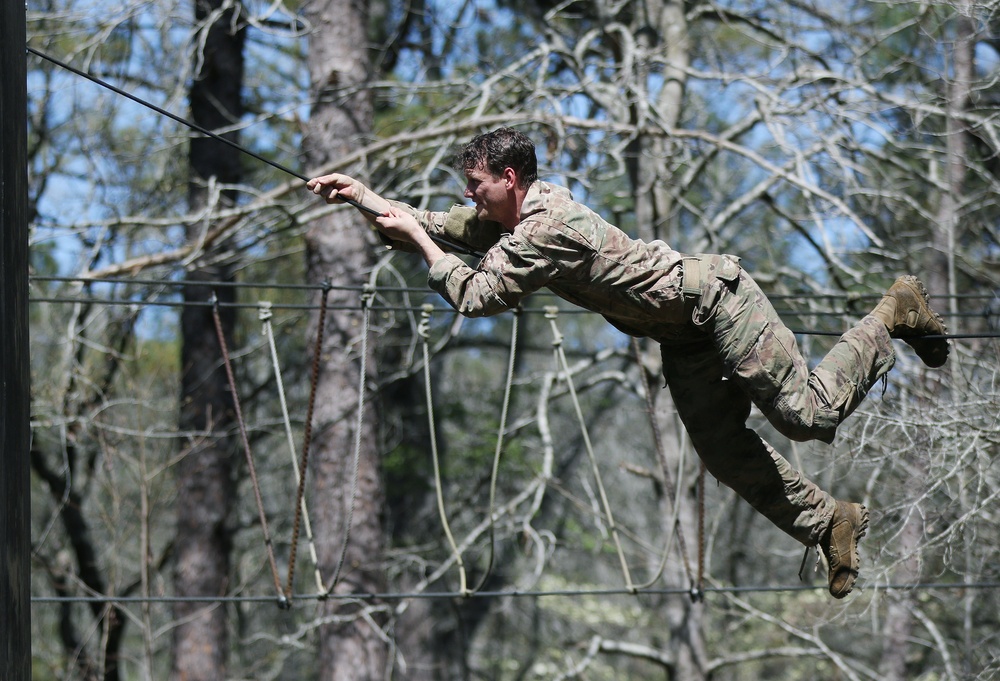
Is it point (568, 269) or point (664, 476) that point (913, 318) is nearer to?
point (568, 269)

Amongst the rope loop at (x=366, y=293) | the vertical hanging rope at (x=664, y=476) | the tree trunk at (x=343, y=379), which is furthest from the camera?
the tree trunk at (x=343, y=379)

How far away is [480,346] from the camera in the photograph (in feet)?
33.5

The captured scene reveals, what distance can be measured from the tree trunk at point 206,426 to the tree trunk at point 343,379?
1300 millimetres

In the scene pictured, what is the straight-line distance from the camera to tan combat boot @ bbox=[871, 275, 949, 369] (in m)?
3.54

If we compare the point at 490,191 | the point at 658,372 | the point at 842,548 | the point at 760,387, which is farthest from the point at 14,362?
the point at 658,372


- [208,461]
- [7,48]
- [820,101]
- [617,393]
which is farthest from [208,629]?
[7,48]

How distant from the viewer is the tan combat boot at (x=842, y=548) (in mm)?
3521

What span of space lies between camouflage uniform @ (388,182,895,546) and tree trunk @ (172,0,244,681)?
533 centimetres

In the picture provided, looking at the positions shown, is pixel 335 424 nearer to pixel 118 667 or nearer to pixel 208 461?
pixel 208 461

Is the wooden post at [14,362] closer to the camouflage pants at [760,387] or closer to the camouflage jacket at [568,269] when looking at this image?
the camouflage jacket at [568,269]

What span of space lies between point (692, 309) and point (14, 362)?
70.1 inches

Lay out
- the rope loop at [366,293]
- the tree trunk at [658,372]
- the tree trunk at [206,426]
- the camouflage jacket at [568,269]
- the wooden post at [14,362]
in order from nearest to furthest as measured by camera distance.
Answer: the wooden post at [14,362] → the camouflage jacket at [568,269] → the rope loop at [366,293] → the tree trunk at [658,372] → the tree trunk at [206,426]

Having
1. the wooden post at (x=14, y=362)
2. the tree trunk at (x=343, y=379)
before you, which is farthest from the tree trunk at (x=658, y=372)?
the wooden post at (x=14, y=362)

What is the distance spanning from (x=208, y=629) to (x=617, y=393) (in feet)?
16.5
